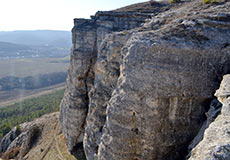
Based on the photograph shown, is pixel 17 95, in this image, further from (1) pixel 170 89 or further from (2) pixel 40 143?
(1) pixel 170 89

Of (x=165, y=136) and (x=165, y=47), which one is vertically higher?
(x=165, y=47)

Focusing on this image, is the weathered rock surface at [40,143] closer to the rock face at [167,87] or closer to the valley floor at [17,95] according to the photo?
the rock face at [167,87]

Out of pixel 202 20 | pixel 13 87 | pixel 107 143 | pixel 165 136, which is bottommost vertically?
pixel 13 87

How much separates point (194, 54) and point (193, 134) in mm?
5005

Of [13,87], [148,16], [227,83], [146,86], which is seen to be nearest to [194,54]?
[227,83]

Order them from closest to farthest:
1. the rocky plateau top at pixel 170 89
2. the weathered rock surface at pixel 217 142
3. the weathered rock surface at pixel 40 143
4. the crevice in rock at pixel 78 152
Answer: the weathered rock surface at pixel 217 142
the rocky plateau top at pixel 170 89
the crevice in rock at pixel 78 152
the weathered rock surface at pixel 40 143

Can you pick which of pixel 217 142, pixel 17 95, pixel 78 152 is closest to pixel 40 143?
pixel 78 152

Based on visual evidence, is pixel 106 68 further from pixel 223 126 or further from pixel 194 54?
pixel 223 126

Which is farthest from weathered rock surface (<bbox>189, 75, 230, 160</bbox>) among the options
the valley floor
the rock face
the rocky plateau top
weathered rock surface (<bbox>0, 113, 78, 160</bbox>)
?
the valley floor

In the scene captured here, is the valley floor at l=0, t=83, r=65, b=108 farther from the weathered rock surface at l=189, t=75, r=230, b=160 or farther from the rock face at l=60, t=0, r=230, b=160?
the weathered rock surface at l=189, t=75, r=230, b=160

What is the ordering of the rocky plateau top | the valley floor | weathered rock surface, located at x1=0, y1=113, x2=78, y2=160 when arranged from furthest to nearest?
the valley floor, weathered rock surface, located at x1=0, y1=113, x2=78, y2=160, the rocky plateau top

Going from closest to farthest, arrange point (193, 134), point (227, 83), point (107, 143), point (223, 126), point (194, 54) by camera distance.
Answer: point (223, 126) < point (227, 83) < point (194, 54) < point (193, 134) < point (107, 143)

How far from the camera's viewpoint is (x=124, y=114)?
41.6 ft

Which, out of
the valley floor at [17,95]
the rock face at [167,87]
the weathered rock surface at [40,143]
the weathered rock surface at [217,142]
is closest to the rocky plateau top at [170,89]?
the rock face at [167,87]
